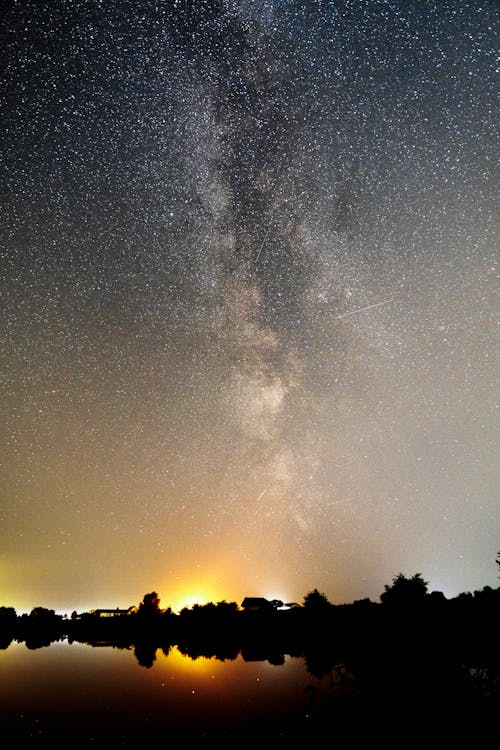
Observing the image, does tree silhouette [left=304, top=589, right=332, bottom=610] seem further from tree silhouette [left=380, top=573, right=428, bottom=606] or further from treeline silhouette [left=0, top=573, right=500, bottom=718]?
tree silhouette [left=380, top=573, right=428, bottom=606]

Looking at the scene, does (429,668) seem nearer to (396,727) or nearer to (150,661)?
(396,727)

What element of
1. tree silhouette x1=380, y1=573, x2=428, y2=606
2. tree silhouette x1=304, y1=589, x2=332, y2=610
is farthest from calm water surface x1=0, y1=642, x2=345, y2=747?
tree silhouette x1=304, y1=589, x2=332, y2=610

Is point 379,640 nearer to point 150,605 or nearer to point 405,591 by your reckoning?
point 405,591

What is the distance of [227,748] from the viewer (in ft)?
36.2

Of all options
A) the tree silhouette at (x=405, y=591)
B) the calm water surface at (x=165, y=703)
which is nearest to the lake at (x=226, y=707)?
the calm water surface at (x=165, y=703)

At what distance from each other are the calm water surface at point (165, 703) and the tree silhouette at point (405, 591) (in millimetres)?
11218

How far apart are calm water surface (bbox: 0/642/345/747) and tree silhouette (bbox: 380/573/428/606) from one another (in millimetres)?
11218

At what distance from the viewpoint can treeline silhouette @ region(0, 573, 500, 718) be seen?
1617 centimetres

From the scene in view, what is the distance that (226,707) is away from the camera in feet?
50.0

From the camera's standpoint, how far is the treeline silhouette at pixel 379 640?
16172 millimetres

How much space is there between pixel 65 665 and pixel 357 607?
72.8 feet

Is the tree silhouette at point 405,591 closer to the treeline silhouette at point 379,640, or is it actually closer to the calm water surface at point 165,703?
the treeline silhouette at point 379,640

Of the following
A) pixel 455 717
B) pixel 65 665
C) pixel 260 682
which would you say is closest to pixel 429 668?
pixel 260 682

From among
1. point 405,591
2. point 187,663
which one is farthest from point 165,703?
point 405,591
